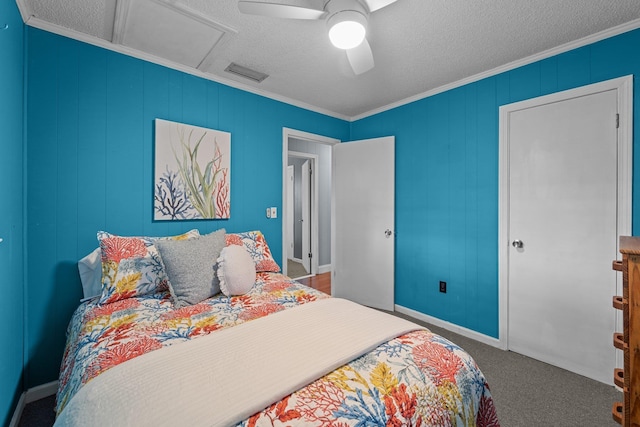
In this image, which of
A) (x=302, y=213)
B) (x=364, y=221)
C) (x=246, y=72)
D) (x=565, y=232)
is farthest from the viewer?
(x=302, y=213)

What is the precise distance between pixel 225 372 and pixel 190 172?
1882mm

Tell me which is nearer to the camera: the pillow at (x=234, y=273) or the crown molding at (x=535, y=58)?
the pillow at (x=234, y=273)

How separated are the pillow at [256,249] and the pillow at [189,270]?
18.2 inches

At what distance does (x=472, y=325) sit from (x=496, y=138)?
1779 mm

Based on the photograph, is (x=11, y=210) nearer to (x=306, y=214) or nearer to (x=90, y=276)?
(x=90, y=276)

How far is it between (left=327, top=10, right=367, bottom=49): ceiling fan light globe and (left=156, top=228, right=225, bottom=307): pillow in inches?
59.2

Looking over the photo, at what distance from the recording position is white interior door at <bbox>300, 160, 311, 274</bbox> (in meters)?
5.18

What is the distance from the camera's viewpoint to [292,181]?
591 centimetres

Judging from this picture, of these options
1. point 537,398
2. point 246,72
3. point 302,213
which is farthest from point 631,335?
point 302,213

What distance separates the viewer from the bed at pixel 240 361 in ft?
2.59

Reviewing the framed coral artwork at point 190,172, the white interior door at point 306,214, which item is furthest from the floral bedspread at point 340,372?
the white interior door at point 306,214

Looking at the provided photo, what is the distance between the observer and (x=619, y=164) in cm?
188

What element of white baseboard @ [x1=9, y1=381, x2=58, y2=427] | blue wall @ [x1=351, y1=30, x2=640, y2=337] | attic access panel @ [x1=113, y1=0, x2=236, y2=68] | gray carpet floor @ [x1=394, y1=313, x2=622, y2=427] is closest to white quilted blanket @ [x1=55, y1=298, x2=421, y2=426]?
gray carpet floor @ [x1=394, y1=313, x2=622, y2=427]

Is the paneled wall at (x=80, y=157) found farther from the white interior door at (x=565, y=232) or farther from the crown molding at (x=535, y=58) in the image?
the white interior door at (x=565, y=232)
